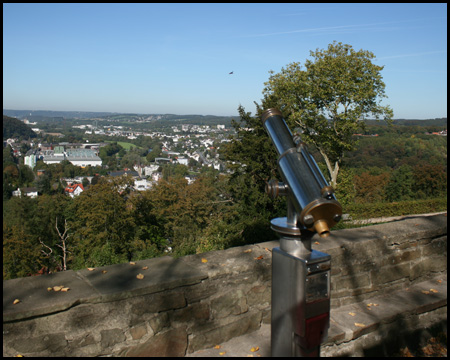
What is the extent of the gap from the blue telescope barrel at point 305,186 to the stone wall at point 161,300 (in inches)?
45.3

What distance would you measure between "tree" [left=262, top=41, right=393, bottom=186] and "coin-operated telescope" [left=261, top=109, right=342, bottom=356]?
17.9 meters

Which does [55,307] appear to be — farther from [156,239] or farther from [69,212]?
[69,212]

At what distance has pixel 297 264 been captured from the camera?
193cm

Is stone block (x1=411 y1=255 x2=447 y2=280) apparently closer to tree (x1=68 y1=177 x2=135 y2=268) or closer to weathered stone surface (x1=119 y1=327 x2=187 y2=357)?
weathered stone surface (x1=119 y1=327 x2=187 y2=357)

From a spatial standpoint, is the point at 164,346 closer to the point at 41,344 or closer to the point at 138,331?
the point at 138,331

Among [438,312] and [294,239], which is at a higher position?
[294,239]

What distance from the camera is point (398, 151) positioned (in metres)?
43.9

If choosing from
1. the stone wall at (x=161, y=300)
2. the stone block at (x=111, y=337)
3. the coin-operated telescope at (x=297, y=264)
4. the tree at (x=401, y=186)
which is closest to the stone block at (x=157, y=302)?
the stone wall at (x=161, y=300)

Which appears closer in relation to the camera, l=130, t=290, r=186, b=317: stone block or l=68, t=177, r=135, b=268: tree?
l=130, t=290, r=186, b=317: stone block

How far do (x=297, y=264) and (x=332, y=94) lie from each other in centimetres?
2054

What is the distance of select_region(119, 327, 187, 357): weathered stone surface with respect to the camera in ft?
8.15

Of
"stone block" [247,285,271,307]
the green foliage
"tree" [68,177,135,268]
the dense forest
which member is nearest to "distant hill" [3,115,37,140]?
the dense forest

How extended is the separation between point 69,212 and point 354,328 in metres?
34.4

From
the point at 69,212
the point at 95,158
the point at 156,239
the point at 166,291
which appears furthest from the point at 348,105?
the point at 95,158
